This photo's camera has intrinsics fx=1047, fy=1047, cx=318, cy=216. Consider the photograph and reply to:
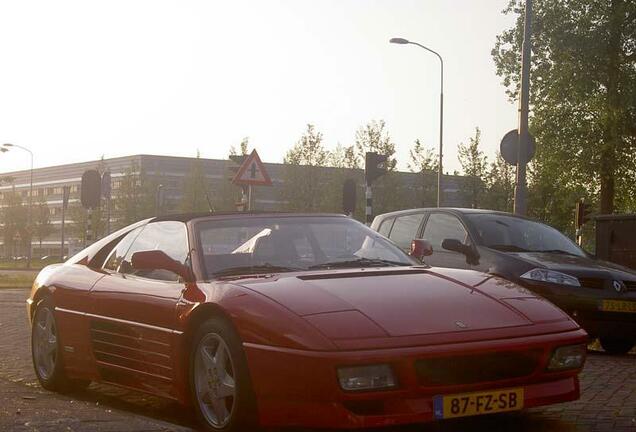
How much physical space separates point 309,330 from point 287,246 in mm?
1415

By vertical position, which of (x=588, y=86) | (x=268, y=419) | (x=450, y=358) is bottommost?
(x=268, y=419)

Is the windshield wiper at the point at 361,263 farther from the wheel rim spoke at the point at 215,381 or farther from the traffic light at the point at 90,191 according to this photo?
the traffic light at the point at 90,191

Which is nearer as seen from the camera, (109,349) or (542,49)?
(109,349)

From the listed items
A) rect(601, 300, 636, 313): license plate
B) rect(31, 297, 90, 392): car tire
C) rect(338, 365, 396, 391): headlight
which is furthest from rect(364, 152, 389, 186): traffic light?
rect(338, 365, 396, 391): headlight

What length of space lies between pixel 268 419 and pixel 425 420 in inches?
32.5

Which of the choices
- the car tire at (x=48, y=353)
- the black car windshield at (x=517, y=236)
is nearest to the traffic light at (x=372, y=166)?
the black car windshield at (x=517, y=236)

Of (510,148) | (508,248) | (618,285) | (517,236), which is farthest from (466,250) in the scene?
(510,148)

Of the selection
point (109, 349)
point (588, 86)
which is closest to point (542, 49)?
point (588, 86)

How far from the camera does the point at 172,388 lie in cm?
621

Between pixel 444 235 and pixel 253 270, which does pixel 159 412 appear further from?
pixel 444 235

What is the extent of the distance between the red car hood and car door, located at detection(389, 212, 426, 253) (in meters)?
6.26

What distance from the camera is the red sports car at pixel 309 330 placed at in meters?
5.12

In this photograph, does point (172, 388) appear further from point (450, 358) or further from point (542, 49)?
point (542, 49)

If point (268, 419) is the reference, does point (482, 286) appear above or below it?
above
